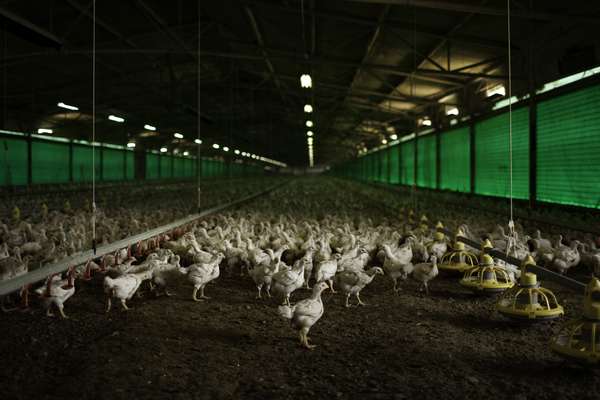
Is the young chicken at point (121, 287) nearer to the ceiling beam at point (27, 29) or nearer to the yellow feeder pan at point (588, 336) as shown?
the yellow feeder pan at point (588, 336)

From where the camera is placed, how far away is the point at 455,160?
76.2 ft

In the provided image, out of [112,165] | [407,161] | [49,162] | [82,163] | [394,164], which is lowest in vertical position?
[49,162]

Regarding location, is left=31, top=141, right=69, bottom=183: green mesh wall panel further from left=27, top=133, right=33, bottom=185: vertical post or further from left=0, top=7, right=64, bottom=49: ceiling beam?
left=0, top=7, right=64, bottom=49: ceiling beam

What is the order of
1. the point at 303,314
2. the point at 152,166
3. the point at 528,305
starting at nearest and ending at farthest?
the point at 303,314
the point at 528,305
the point at 152,166

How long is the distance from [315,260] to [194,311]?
2.51 metres

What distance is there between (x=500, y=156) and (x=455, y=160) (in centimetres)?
567

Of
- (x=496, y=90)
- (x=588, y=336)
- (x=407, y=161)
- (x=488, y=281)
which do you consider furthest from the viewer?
(x=407, y=161)

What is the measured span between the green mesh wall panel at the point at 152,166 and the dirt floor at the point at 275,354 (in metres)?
40.3

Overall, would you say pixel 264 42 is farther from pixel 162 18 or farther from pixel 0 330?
pixel 0 330

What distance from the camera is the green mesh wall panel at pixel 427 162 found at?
90.0 feet

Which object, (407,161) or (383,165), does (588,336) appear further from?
(383,165)

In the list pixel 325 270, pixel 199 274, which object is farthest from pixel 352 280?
pixel 199 274

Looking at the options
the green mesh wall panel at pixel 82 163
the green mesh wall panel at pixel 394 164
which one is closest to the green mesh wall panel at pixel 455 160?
the green mesh wall panel at pixel 394 164

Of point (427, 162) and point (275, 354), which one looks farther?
point (427, 162)
